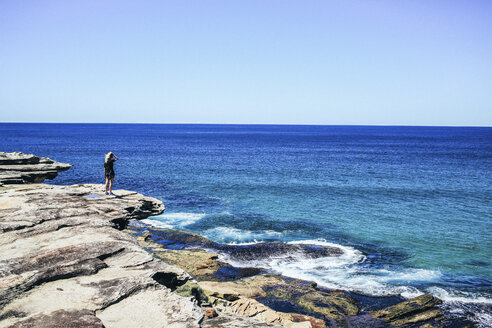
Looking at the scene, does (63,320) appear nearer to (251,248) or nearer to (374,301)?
(374,301)

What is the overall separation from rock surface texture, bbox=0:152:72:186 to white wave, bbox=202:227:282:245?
1279cm

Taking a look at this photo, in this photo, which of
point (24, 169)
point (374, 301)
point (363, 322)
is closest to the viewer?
point (363, 322)

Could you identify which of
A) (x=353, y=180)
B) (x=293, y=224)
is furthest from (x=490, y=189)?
(x=293, y=224)

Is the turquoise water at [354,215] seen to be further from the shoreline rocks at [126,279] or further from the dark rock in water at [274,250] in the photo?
the shoreline rocks at [126,279]

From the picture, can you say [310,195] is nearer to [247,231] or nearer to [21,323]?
[247,231]

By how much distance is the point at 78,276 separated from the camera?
30.1 feet

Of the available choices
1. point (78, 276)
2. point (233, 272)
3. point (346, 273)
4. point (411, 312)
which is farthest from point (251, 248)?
point (78, 276)

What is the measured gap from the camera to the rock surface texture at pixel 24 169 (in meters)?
21.9

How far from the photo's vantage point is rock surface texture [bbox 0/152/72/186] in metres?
21.9

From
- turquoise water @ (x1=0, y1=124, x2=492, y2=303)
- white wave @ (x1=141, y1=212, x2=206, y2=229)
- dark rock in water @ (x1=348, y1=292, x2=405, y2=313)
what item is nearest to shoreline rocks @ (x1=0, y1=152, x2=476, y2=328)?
dark rock in water @ (x1=348, y1=292, x2=405, y2=313)

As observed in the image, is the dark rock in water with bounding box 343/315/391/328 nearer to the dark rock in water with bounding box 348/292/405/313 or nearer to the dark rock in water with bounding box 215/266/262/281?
the dark rock in water with bounding box 348/292/405/313

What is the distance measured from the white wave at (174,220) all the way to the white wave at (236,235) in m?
3.21

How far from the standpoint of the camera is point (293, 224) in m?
29.9

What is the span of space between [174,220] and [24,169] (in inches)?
501
